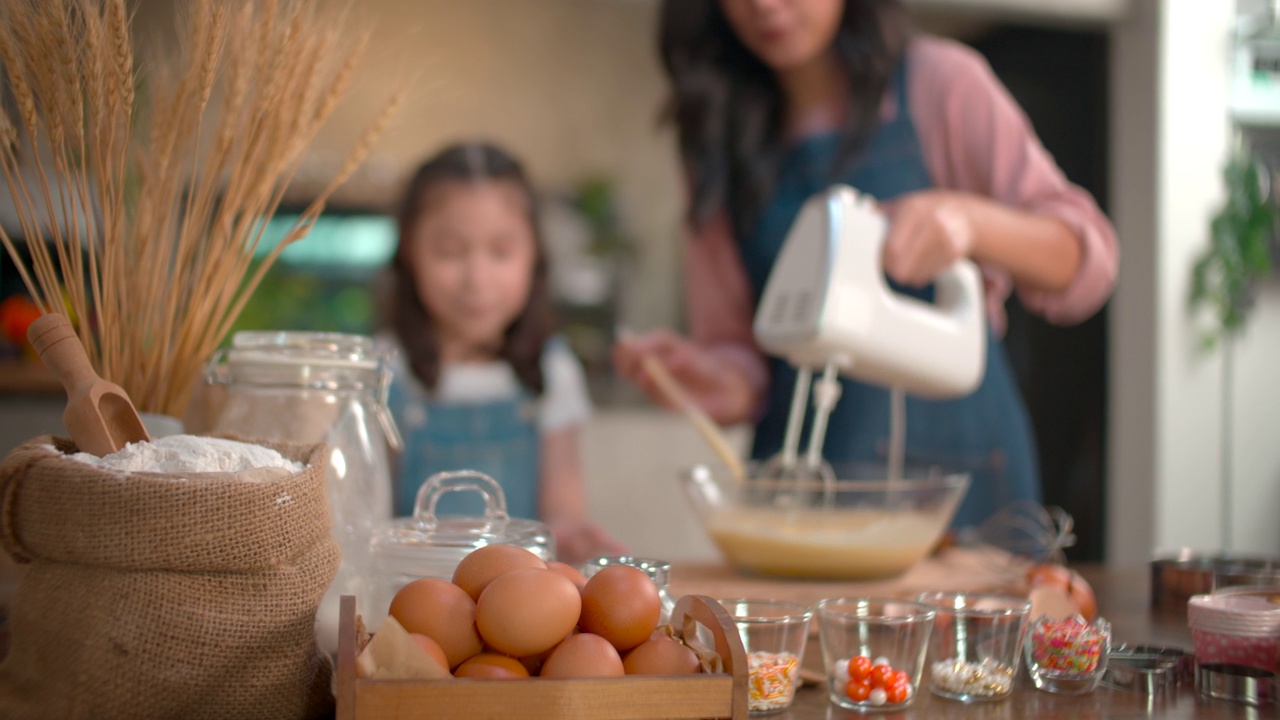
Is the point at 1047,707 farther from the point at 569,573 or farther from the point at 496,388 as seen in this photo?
the point at 496,388

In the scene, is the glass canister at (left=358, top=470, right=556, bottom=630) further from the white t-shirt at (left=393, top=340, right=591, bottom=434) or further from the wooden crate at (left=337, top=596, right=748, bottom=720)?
the white t-shirt at (left=393, top=340, right=591, bottom=434)

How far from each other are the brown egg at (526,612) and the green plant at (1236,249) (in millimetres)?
2077

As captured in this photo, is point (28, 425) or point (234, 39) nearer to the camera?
point (234, 39)

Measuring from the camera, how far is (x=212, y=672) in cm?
55

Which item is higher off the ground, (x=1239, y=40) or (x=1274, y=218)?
(x=1239, y=40)

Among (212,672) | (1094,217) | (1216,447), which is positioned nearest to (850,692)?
(212,672)

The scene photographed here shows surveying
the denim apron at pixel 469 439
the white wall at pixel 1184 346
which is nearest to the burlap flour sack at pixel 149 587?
the denim apron at pixel 469 439

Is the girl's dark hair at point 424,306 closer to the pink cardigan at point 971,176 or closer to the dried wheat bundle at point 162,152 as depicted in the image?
the pink cardigan at point 971,176

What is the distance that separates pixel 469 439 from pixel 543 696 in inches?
57.4

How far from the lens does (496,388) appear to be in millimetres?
2004

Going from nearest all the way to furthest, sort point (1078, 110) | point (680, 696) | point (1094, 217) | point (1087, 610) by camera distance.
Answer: point (680, 696), point (1087, 610), point (1094, 217), point (1078, 110)

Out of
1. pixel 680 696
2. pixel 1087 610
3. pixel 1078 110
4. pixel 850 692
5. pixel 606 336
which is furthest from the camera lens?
pixel 606 336

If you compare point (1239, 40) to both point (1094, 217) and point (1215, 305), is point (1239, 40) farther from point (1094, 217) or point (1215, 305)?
point (1094, 217)

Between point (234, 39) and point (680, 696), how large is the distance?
0.56 m
